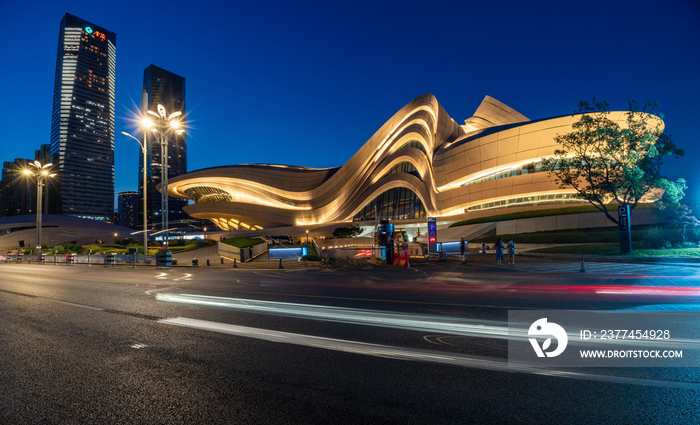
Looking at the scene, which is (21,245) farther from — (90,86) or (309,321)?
(90,86)

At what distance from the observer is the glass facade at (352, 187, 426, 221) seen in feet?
181

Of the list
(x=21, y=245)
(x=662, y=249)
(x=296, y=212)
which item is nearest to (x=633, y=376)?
(x=662, y=249)

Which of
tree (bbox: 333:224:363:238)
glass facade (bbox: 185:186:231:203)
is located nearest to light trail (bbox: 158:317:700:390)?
tree (bbox: 333:224:363:238)

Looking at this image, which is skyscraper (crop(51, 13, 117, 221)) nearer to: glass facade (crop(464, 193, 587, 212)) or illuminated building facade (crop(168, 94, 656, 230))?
illuminated building facade (crop(168, 94, 656, 230))

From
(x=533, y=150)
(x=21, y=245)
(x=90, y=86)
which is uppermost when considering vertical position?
(x=90, y=86)

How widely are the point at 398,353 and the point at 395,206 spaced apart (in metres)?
54.1

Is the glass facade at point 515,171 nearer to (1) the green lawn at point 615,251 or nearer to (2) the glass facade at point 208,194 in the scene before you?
(1) the green lawn at point 615,251

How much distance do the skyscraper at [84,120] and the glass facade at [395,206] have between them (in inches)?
6260

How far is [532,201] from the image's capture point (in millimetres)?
40594

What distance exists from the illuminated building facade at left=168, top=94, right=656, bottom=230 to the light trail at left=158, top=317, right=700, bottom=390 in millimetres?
30919

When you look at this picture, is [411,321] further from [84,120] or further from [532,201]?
[84,120]

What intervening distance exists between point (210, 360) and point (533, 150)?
143 feet

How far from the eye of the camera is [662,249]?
73.0 feet

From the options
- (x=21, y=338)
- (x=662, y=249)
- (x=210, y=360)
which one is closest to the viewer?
(x=210, y=360)
